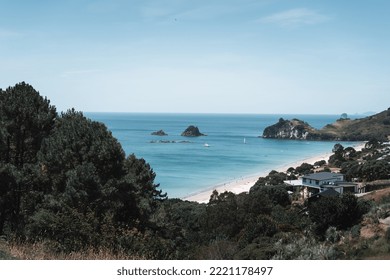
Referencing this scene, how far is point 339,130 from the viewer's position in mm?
155625

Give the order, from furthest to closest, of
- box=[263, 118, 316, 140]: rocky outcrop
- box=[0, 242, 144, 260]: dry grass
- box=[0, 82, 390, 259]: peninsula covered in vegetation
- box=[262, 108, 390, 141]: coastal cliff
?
box=[263, 118, 316, 140]: rocky outcrop → box=[262, 108, 390, 141]: coastal cliff → box=[0, 82, 390, 259]: peninsula covered in vegetation → box=[0, 242, 144, 260]: dry grass

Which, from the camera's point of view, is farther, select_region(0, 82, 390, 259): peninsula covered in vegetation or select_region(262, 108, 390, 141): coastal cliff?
select_region(262, 108, 390, 141): coastal cliff

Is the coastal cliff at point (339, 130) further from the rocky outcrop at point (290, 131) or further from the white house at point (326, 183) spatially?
the white house at point (326, 183)

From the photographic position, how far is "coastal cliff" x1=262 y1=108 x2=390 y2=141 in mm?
140000

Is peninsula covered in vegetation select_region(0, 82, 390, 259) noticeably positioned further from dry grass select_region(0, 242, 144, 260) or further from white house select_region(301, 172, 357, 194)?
white house select_region(301, 172, 357, 194)

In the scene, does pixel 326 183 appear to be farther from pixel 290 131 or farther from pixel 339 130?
pixel 339 130

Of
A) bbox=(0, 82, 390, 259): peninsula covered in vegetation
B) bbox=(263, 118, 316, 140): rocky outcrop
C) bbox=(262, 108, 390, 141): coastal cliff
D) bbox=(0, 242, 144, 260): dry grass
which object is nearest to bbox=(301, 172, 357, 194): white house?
bbox=(0, 82, 390, 259): peninsula covered in vegetation

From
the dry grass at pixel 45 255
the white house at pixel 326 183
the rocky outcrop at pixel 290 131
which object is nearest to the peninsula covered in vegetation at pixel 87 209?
the dry grass at pixel 45 255

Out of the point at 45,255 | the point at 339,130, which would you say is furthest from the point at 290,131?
the point at 45,255

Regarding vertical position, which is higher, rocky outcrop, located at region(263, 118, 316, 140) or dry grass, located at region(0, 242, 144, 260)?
rocky outcrop, located at region(263, 118, 316, 140)

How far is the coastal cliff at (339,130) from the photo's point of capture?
5512 inches

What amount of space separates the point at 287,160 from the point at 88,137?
79.7m

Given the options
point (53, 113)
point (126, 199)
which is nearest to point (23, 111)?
point (53, 113)

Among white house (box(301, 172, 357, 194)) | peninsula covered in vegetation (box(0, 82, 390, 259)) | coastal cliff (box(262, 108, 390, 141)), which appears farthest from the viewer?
coastal cliff (box(262, 108, 390, 141))
